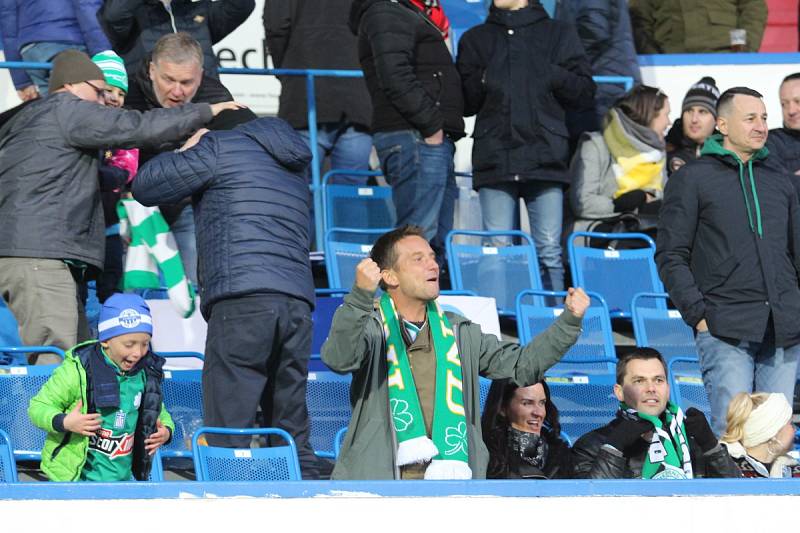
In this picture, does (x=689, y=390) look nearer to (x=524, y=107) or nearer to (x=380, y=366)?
(x=524, y=107)

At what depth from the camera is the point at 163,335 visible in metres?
8.28

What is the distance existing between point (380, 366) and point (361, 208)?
428 centimetres

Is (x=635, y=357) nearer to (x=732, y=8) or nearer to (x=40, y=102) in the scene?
(x=40, y=102)

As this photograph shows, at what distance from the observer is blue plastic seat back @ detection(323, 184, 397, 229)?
31.7ft

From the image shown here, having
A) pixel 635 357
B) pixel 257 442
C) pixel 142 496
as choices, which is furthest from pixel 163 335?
pixel 142 496

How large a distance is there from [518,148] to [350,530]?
4.55 metres

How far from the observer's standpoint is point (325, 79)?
9688mm

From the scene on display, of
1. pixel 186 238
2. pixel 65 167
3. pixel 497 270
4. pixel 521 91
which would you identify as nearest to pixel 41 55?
pixel 186 238

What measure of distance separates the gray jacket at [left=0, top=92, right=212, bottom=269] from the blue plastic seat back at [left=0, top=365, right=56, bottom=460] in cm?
52

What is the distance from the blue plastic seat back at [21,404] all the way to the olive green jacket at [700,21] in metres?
6.00

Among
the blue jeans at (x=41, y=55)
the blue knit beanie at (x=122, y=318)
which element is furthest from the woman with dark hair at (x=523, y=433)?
the blue jeans at (x=41, y=55)

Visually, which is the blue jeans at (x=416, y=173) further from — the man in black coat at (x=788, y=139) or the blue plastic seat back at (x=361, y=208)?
the man in black coat at (x=788, y=139)

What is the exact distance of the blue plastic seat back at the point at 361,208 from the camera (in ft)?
31.7

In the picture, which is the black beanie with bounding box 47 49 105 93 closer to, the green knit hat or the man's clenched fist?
the green knit hat
